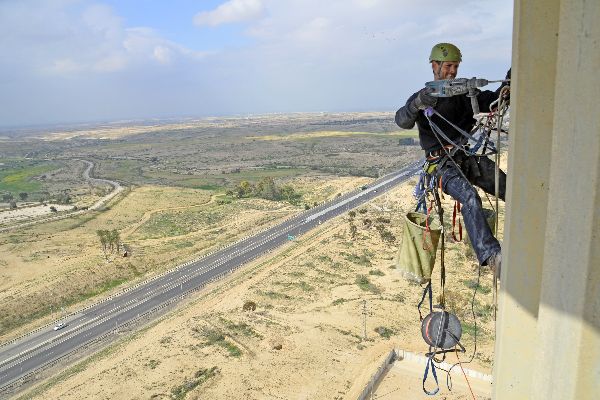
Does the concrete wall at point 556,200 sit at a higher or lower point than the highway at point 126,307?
higher

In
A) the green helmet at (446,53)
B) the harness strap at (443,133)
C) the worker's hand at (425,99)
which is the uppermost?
the green helmet at (446,53)

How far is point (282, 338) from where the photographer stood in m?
26.5

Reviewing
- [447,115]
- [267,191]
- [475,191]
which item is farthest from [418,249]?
[267,191]

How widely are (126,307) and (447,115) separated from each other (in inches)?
1454

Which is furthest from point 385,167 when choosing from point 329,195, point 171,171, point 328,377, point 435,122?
point 435,122

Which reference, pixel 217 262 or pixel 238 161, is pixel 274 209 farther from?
pixel 238 161

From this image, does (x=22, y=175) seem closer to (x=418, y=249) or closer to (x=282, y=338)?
(x=282, y=338)

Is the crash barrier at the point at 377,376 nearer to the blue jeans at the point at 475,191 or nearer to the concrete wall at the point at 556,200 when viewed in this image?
the blue jeans at the point at 475,191

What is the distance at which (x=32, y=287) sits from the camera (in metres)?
41.2

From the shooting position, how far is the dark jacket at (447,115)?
5.68 meters

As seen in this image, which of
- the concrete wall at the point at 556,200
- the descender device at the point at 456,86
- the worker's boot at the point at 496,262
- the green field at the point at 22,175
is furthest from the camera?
the green field at the point at 22,175

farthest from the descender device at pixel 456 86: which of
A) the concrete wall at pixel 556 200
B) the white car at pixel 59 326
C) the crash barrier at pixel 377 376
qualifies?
the white car at pixel 59 326

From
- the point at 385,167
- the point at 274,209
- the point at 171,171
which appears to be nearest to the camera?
the point at 274,209

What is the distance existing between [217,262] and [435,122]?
140 feet
